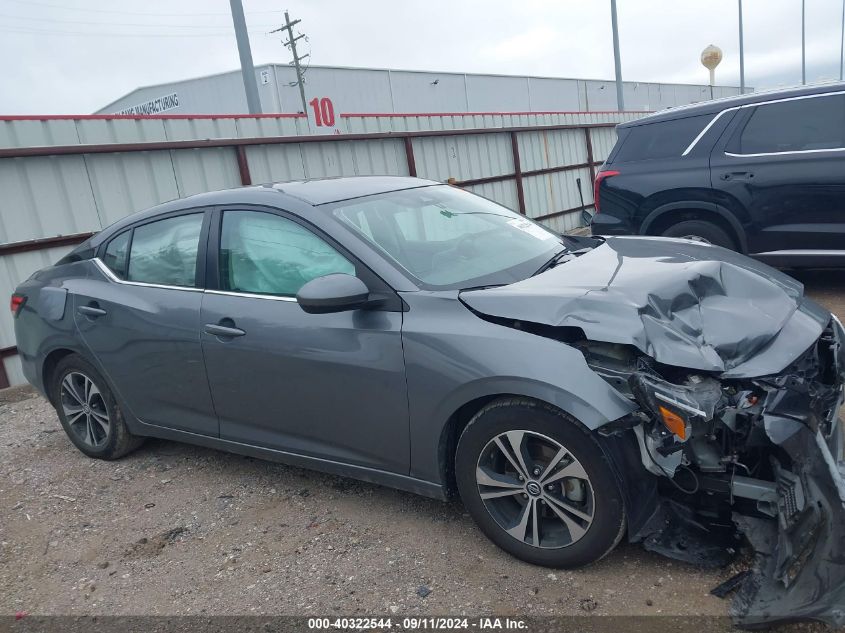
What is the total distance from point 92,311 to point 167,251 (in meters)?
0.63

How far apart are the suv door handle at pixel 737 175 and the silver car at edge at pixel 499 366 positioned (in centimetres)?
272

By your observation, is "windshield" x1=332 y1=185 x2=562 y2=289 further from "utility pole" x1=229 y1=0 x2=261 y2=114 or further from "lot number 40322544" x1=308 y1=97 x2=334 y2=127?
"utility pole" x1=229 y1=0 x2=261 y2=114

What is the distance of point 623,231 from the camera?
6645 mm

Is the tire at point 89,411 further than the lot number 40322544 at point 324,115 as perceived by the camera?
No

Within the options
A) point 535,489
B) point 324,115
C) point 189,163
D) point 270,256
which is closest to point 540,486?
point 535,489

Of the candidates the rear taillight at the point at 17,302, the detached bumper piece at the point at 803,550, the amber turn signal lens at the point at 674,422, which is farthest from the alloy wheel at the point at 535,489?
the rear taillight at the point at 17,302

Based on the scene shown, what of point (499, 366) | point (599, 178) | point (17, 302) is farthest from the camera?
point (599, 178)

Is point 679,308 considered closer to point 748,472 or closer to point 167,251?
point 748,472

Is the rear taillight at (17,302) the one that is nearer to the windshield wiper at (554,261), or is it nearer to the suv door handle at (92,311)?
the suv door handle at (92,311)

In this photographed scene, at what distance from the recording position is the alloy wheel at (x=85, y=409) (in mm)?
4215

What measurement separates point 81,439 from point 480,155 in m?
9.26

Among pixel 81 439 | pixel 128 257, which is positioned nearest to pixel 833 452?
pixel 128 257

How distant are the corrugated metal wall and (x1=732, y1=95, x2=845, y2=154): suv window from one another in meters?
5.38

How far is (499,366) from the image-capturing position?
2609 mm
